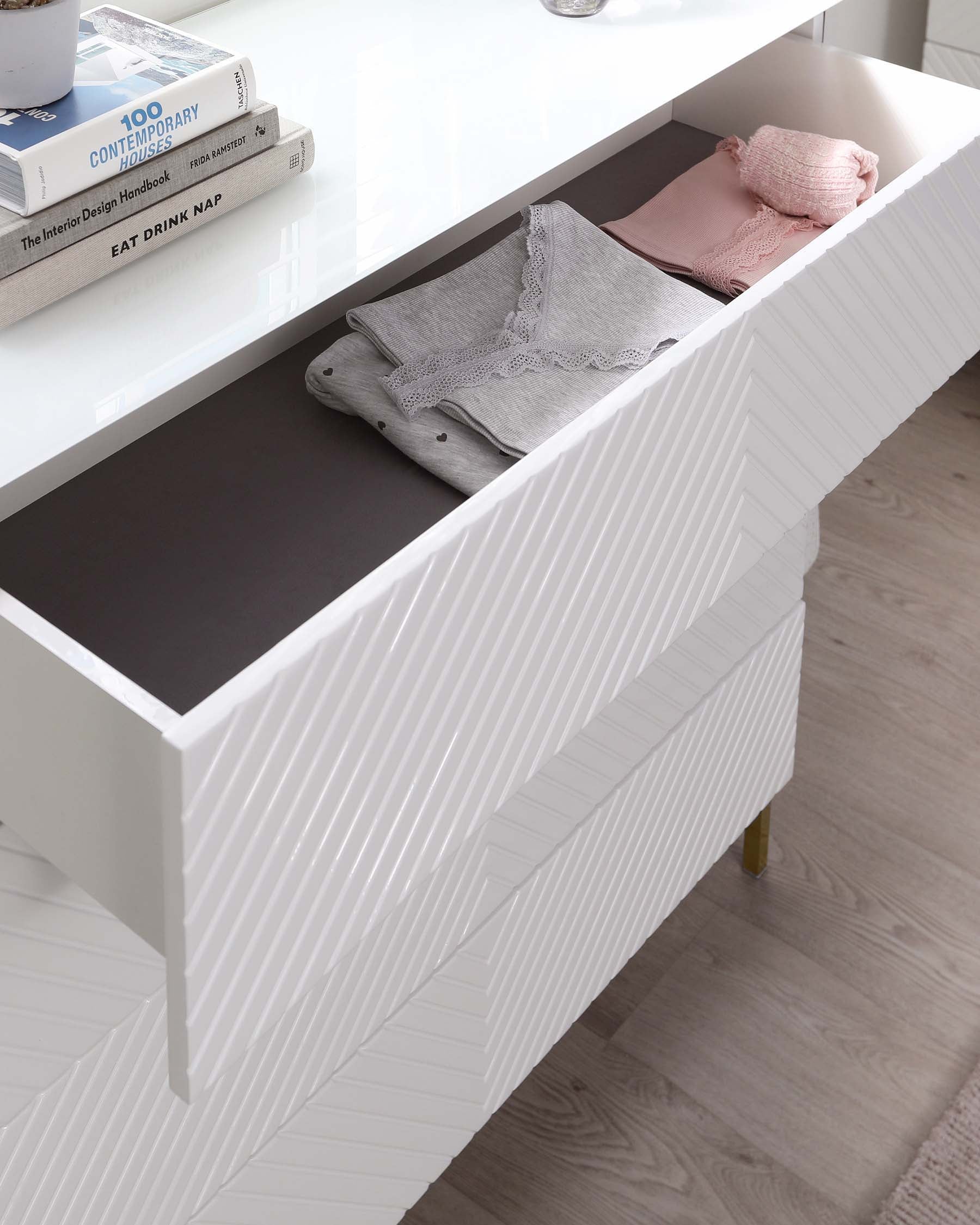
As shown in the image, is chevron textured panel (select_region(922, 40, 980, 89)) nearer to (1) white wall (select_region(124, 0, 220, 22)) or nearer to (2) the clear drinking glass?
(2) the clear drinking glass

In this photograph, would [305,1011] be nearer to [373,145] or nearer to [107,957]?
[107,957]

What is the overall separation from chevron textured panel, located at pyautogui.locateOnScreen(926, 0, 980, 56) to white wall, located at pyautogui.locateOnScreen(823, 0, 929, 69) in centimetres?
8

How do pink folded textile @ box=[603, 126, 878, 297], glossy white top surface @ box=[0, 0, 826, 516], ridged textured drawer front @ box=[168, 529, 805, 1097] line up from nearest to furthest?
1. ridged textured drawer front @ box=[168, 529, 805, 1097]
2. glossy white top surface @ box=[0, 0, 826, 516]
3. pink folded textile @ box=[603, 126, 878, 297]

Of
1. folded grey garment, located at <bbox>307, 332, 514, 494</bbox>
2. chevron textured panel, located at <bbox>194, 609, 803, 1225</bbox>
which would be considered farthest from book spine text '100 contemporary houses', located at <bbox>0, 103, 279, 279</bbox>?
chevron textured panel, located at <bbox>194, 609, 803, 1225</bbox>

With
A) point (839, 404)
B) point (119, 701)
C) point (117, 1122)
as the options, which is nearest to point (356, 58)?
point (839, 404)

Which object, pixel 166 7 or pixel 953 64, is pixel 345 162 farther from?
pixel 953 64

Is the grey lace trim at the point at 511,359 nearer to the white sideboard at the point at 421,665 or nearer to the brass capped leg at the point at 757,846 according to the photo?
the white sideboard at the point at 421,665

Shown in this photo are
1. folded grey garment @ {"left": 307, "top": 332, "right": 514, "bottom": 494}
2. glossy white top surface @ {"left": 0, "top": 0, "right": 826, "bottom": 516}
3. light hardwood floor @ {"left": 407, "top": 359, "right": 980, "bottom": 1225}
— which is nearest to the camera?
glossy white top surface @ {"left": 0, "top": 0, "right": 826, "bottom": 516}

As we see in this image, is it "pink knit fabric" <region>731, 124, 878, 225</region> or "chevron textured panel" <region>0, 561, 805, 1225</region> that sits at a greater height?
"pink knit fabric" <region>731, 124, 878, 225</region>

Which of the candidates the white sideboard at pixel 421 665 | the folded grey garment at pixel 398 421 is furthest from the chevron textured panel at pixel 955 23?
the folded grey garment at pixel 398 421

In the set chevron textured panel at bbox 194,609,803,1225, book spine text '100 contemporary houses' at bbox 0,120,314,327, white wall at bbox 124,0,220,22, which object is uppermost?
white wall at bbox 124,0,220,22

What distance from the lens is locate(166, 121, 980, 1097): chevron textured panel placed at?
0.54 m

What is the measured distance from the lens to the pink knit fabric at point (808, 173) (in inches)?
43.6

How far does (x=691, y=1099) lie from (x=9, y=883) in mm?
811
